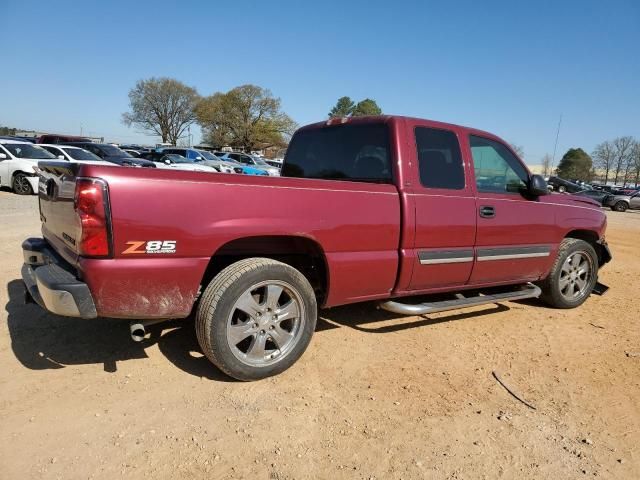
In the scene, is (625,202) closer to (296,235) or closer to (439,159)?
(439,159)

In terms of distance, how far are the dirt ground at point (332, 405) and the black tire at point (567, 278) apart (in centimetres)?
69

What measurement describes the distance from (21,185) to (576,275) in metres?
15.4

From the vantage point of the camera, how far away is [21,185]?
1451 cm

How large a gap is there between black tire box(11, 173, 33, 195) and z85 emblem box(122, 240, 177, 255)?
14309mm

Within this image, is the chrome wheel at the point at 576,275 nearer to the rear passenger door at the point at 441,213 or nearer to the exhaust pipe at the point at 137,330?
the rear passenger door at the point at 441,213

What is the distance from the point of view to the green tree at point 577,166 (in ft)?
245

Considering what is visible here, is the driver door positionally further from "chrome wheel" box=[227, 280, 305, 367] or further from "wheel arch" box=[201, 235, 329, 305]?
"chrome wheel" box=[227, 280, 305, 367]

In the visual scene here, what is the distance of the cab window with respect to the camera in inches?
171

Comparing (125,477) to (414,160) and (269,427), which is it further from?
(414,160)

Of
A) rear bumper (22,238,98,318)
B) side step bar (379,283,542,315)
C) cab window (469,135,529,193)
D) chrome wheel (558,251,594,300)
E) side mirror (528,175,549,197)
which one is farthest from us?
chrome wheel (558,251,594,300)

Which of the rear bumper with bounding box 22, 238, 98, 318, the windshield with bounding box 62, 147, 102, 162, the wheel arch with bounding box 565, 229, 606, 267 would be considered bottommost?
the rear bumper with bounding box 22, 238, 98, 318

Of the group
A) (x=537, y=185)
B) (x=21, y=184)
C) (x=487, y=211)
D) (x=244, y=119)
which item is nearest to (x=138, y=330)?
(x=487, y=211)

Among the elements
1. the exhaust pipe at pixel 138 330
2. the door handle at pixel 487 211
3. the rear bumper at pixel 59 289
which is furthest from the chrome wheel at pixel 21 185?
the door handle at pixel 487 211

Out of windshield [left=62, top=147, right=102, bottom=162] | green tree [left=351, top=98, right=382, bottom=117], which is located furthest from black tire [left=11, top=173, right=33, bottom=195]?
green tree [left=351, top=98, right=382, bottom=117]
